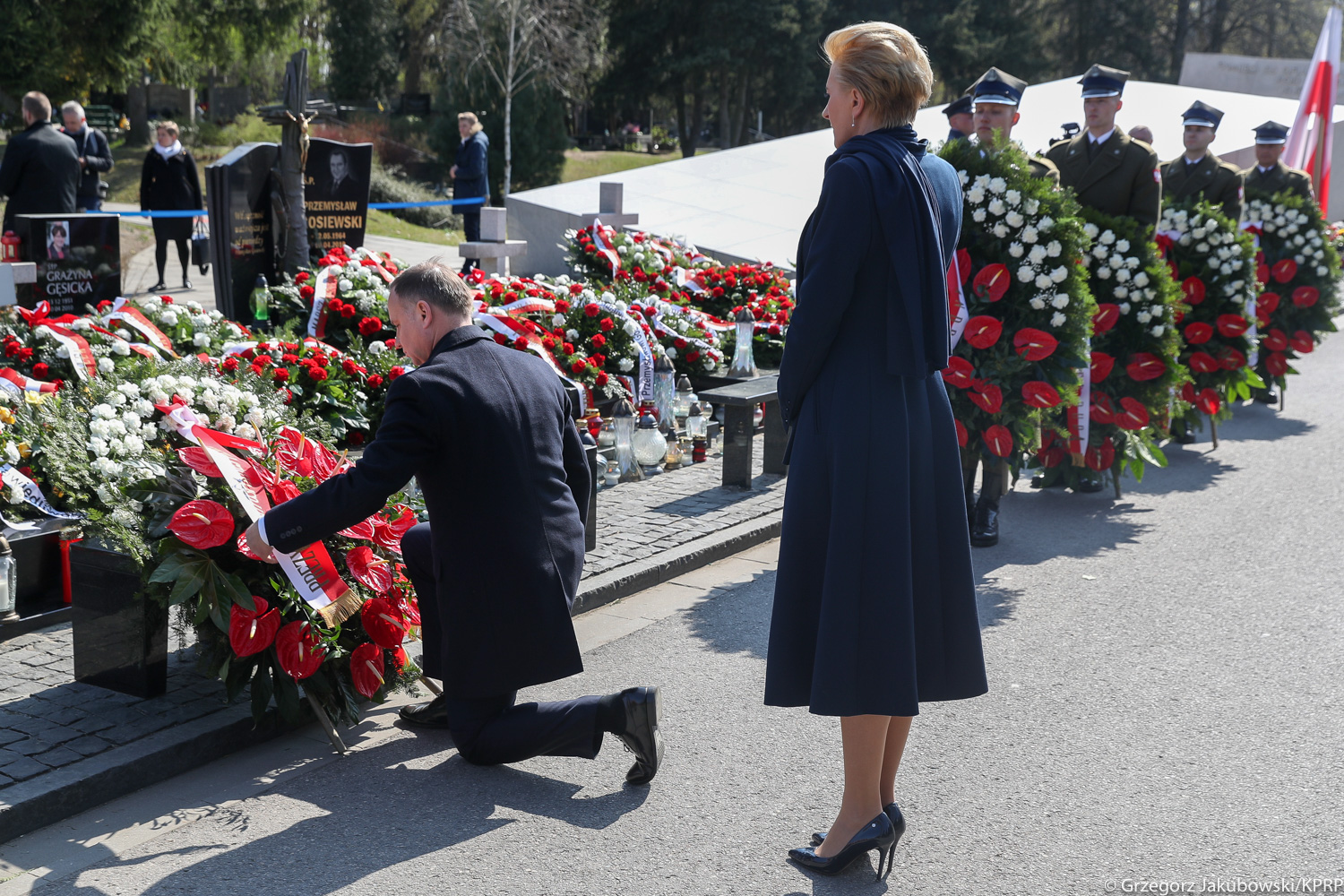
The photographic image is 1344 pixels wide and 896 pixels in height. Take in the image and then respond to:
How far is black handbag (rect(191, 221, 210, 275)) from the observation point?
46.8ft

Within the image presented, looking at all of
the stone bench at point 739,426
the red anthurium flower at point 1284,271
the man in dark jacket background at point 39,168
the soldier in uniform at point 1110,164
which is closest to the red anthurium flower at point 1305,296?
the red anthurium flower at point 1284,271

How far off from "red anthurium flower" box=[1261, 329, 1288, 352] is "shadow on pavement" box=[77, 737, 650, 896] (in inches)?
319

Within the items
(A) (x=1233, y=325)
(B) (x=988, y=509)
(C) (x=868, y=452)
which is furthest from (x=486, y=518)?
(A) (x=1233, y=325)

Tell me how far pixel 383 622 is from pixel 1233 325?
6.72 metres

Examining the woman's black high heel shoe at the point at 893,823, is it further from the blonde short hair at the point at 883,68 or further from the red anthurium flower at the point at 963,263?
the red anthurium flower at the point at 963,263

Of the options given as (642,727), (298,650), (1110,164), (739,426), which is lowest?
(642,727)

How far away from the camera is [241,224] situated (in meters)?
9.10

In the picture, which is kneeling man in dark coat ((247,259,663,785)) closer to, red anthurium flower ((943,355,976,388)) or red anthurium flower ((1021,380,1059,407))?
red anthurium flower ((943,355,976,388))

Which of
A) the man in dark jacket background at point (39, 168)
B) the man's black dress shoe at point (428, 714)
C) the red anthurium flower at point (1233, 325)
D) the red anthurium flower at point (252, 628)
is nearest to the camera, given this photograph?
the red anthurium flower at point (252, 628)

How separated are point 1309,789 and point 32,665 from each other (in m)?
4.15

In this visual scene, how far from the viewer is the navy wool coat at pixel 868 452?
2.97 meters

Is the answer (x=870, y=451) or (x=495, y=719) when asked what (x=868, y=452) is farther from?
(x=495, y=719)

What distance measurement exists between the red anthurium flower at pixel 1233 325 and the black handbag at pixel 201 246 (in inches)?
422

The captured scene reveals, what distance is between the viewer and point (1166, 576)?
19.5ft
